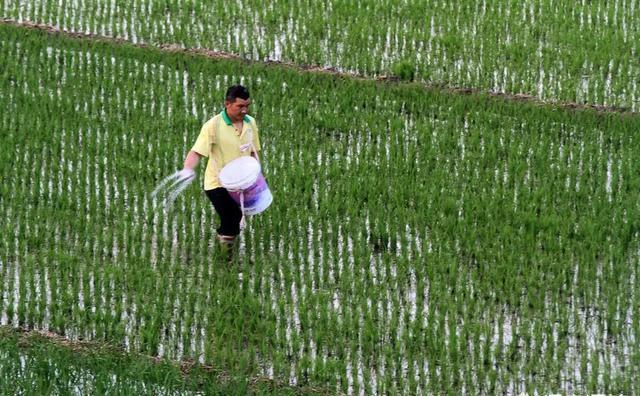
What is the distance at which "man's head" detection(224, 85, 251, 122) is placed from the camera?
639 centimetres

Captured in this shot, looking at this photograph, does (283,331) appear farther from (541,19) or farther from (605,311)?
(541,19)

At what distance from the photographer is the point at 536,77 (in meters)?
8.95

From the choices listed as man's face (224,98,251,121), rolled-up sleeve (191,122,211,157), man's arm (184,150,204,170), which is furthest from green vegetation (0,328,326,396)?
man's face (224,98,251,121)

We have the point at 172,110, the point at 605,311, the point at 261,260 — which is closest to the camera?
the point at 605,311

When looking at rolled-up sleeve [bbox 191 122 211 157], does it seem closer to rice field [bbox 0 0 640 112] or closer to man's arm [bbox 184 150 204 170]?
man's arm [bbox 184 150 204 170]

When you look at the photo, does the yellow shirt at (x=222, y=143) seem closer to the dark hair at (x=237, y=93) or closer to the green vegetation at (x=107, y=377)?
the dark hair at (x=237, y=93)

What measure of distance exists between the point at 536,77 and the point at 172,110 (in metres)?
2.42

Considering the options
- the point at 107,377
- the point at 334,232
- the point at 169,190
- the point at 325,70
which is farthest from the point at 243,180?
the point at 325,70

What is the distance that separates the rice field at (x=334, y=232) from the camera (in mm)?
5754

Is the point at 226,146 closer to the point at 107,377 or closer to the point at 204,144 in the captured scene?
the point at 204,144

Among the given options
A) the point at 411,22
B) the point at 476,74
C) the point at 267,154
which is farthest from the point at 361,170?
the point at 411,22

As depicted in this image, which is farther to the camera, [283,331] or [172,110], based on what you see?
[172,110]

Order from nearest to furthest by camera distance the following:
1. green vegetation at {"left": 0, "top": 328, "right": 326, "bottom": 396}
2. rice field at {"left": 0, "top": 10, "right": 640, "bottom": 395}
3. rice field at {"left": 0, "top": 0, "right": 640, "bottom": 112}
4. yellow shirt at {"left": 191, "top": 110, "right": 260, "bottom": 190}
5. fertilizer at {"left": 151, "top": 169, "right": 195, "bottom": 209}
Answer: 1. green vegetation at {"left": 0, "top": 328, "right": 326, "bottom": 396}
2. rice field at {"left": 0, "top": 10, "right": 640, "bottom": 395}
3. yellow shirt at {"left": 191, "top": 110, "right": 260, "bottom": 190}
4. fertilizer at {"left": 151, "top": 169, "right": 195, "bottom": 209}
5. rice field at {"left": 0, "top": 0, "right": 640, "bottom": 112}

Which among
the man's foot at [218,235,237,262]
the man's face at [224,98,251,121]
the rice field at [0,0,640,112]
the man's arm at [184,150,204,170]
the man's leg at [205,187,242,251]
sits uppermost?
the rice field at [0,0,640,112]
